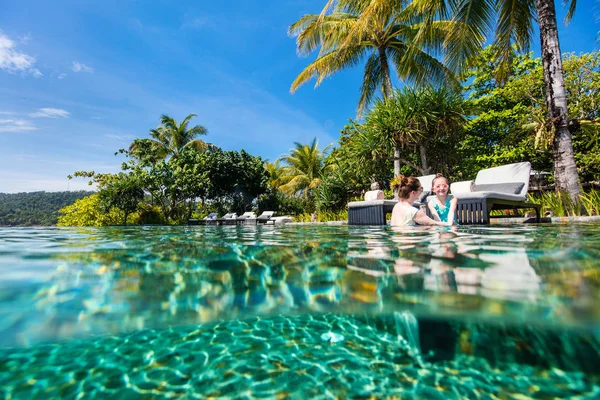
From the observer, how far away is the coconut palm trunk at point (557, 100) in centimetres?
639

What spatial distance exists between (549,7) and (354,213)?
622 centimetres

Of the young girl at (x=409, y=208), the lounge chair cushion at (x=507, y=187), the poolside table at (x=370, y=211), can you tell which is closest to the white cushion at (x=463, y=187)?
the lounge chair cushion at (x=507, y=187)

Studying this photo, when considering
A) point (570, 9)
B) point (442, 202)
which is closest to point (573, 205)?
point (442, 202)

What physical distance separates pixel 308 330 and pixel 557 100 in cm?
815

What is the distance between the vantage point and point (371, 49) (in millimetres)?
12602

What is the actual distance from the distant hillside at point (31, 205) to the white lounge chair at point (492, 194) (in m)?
35.1

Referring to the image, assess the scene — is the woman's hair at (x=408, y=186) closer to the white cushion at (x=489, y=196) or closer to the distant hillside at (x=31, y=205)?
the white cushion at (x=489, y=196)

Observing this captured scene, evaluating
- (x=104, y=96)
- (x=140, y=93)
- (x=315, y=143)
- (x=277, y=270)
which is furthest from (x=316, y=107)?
(x=277, y=270)

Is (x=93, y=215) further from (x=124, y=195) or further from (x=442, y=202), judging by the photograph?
(x=442, y=202)

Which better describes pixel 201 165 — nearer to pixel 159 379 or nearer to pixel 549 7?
pixel 549 7

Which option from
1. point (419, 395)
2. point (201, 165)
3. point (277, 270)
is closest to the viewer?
point (419, 395)

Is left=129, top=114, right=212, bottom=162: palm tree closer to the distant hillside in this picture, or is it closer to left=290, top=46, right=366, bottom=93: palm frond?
the distant hillside

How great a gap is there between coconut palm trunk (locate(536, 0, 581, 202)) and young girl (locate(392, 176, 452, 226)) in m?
4.33

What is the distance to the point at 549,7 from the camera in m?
6.46
